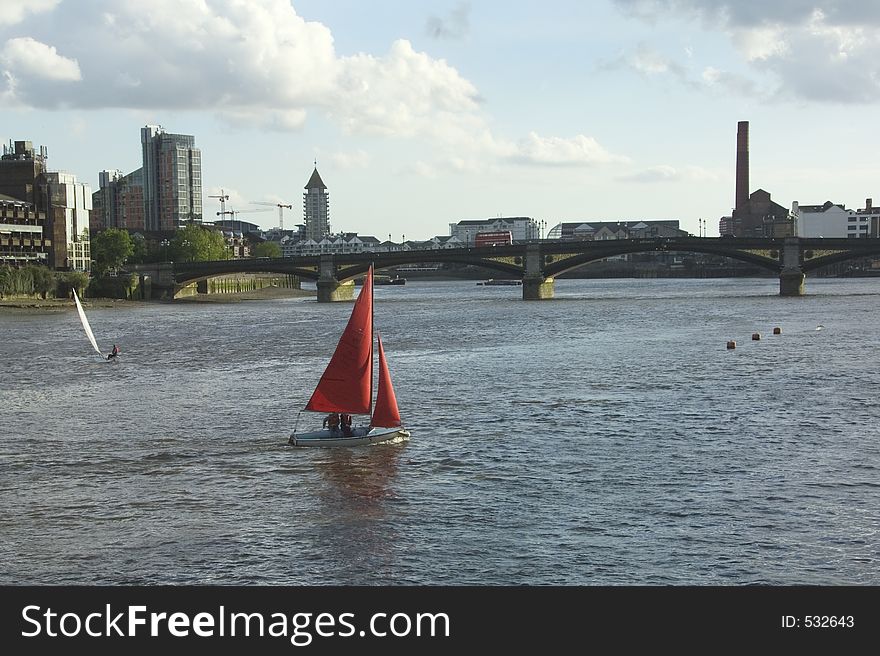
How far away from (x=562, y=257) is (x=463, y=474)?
5462 inches

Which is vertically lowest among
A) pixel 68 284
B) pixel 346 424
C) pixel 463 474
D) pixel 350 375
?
pixel 463 474

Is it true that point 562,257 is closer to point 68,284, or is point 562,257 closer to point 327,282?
point 327,282

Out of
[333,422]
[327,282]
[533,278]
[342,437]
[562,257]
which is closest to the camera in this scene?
[342,437]

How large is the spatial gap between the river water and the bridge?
8904cm

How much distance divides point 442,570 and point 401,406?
28.1 meters

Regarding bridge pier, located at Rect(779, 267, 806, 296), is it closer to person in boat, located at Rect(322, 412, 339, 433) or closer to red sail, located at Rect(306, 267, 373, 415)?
red sail, located at Rect(306, 267, 373, 415)

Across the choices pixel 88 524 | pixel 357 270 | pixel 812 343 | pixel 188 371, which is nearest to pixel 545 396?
pixel 188 371

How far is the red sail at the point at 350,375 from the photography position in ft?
141

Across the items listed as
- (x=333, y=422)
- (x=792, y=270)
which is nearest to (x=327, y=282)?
(x=792, y=270)

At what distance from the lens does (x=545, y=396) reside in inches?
2261

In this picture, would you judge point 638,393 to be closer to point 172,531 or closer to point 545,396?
point 545,396

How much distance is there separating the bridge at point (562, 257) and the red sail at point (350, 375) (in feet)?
408

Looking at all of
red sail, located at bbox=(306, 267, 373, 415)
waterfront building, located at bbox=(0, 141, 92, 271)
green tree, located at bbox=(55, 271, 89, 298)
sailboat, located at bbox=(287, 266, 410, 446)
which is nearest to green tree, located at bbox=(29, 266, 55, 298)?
green tree, located at bbox=(55, 271, 89, 298)

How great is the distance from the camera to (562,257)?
17388 cm
